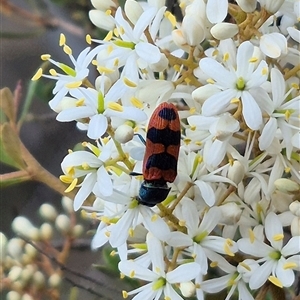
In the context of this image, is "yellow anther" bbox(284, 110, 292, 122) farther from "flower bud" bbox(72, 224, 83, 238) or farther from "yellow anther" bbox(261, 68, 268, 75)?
"flower bud" bbox(72, 224, 83, 238)

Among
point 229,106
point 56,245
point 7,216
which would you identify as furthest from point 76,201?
point 7,216

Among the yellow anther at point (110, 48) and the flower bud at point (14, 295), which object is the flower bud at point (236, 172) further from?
the flower bud at point (14, 295)

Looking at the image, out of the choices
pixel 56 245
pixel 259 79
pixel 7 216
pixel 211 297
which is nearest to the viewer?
pixel 259 79

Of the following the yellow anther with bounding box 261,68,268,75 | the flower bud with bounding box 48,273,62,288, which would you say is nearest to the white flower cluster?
the yellow anther with bounding box 261,68,268,75

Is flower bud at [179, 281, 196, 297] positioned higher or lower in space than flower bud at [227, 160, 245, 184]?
lower

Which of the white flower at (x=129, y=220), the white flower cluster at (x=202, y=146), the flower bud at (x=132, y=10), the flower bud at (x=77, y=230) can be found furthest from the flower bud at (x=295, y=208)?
the flower bud at (x=77, y=230)

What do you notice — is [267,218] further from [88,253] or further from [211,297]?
[88,253]

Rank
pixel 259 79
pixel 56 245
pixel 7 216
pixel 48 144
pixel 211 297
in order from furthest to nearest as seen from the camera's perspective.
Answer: pixel 48 144 → pixel 7 216 → pixel 56 245 → pixel 211 297 → pixel 259 79

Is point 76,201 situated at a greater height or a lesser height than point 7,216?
greater
